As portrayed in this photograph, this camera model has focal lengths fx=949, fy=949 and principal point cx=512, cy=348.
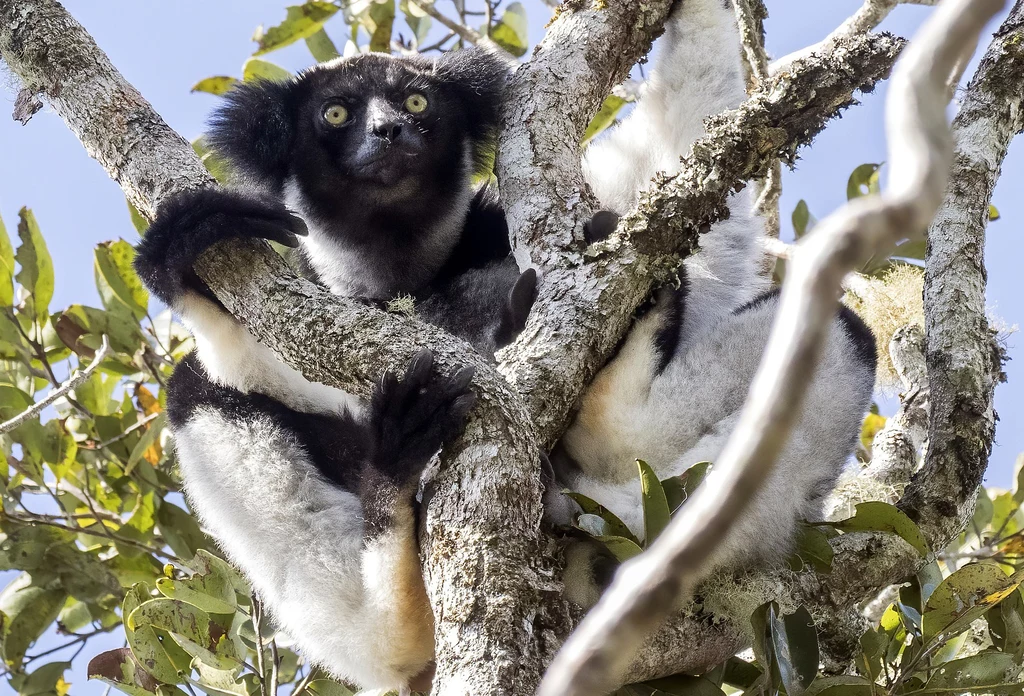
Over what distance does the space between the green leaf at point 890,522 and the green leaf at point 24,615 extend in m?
2.99

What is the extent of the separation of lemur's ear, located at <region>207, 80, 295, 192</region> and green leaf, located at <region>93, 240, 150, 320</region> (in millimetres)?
710

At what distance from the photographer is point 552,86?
3145mm

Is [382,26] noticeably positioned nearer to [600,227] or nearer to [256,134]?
[256,134]

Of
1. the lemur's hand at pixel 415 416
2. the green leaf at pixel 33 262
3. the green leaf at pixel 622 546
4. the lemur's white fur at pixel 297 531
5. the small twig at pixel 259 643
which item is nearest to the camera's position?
the lemur's hand at pixel 415 416

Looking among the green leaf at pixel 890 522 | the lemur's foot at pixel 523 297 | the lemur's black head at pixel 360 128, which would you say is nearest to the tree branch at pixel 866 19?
the lemur's black head at pixel 360 128

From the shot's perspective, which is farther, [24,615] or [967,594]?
[24,615]

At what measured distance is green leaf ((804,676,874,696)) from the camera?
7.27ft

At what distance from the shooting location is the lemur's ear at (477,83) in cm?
370

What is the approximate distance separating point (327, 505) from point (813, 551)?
1367mm

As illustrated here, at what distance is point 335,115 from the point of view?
3.61 metres

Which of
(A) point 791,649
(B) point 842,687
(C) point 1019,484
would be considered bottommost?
(C) point 1019,484

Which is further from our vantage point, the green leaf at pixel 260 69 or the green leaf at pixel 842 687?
the green leaf at pixel 260 69

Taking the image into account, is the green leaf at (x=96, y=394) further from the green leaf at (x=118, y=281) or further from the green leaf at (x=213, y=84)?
the green leaf at (x=213, y=84)

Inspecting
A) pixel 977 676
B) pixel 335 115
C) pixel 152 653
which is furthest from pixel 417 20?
Answer: pixel 977 676
